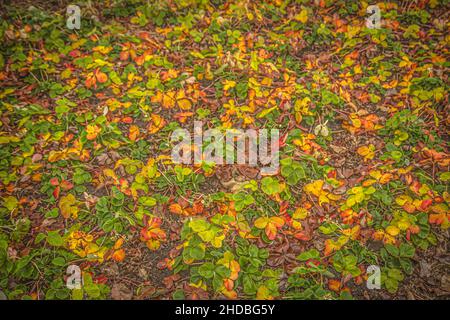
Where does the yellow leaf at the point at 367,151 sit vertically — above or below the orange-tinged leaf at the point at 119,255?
above

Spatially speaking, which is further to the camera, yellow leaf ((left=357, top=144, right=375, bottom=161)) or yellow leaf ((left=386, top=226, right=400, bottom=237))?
yellow leaf ((left=357, top=144, right=375, bottom=161))

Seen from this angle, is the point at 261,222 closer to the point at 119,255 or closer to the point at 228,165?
the point at 228,165

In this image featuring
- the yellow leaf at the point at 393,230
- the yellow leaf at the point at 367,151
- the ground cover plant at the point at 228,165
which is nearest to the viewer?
the ground cover plant at the point at 228,165

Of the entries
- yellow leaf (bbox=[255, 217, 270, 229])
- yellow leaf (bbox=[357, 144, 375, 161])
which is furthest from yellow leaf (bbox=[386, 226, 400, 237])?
yellow leaf (bbox=[255, 217, 270, 229])

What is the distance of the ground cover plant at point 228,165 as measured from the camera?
231 cm

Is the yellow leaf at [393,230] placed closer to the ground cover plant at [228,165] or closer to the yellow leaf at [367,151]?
the ground cover plant at [228,165]

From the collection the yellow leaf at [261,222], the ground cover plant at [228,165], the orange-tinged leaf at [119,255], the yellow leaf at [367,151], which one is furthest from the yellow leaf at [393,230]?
the orange-tinged leaf at [119,255]

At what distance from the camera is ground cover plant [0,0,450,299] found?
7.57 feet

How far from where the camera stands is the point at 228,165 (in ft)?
9.25

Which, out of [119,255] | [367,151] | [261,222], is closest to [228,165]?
[261,222]

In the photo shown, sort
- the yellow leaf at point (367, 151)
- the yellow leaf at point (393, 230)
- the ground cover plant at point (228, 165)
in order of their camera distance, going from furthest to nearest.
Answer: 1. the yellow leaf at point (367, 151)
2. the yellow leaf at point (393, 230)
3. the ground cover plant at point (228, 165)

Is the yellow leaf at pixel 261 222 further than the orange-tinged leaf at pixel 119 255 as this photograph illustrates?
Yes

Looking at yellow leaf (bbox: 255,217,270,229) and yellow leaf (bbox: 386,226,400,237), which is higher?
yellow leaf (bbox: 255,217,270,229)

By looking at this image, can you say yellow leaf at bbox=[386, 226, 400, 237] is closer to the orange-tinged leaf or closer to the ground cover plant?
the ground cover plant
